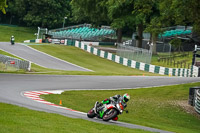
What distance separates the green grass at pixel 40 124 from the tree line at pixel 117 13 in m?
14.1

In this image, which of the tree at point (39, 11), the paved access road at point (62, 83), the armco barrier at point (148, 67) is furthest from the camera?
the tree at point (39, 11)

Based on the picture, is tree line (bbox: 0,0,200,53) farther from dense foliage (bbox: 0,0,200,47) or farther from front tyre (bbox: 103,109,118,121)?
front tyre (bbox: 103,109,118,121)

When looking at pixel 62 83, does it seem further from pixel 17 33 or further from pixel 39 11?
pixel 39 11

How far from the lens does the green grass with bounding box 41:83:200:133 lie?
20.2 m

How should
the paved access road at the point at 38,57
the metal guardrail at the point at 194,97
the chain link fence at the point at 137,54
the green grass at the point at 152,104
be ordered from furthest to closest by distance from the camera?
the chain link fence at the point at 137,54, the paved access road at the point at 38,57, the metal guardrail at the point at 194,97, the green grass at the point at 152,104

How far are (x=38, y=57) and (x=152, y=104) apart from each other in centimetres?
2783

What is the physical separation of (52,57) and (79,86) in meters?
23.4

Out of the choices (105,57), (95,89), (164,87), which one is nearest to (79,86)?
(95,89)

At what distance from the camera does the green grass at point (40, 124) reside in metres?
11.6


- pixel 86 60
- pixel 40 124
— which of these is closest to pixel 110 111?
pixel 40 124

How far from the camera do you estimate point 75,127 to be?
1285 cm

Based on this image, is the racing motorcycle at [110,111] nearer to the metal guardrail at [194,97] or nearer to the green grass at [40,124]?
the green grass at [40,124]

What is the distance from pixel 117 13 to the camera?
55875 millimetres

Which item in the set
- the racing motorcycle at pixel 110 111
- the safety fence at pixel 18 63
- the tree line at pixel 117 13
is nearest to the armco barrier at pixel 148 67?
the tree line at pixel 117 13
